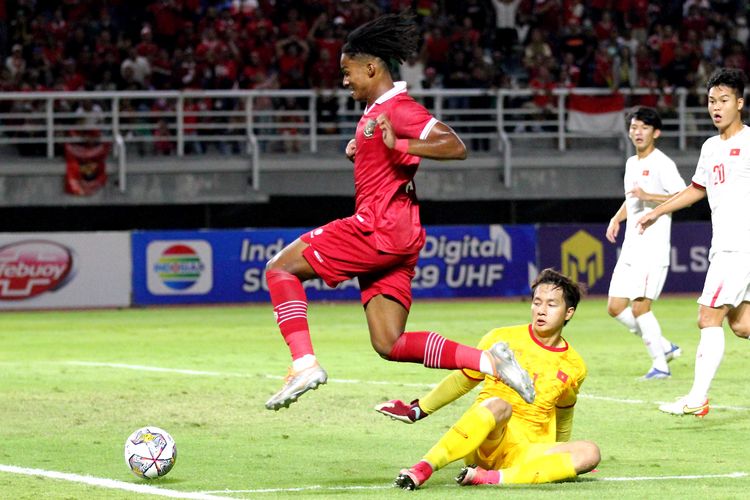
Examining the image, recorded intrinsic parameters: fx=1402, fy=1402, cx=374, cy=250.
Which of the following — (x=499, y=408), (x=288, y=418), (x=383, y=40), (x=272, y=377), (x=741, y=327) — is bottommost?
(x=272, y=377)

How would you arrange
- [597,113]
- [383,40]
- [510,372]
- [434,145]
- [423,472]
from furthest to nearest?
[597,113]
[383,40]
[434,145]
[510,372]
[423,472]

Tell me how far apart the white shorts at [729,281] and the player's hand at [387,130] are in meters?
3.28

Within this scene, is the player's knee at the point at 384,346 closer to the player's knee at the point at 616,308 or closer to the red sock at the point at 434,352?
the red sock at the point at 434,352

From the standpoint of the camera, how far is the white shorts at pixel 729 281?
9.89m

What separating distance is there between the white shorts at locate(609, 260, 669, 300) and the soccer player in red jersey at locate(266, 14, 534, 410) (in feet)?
18.5

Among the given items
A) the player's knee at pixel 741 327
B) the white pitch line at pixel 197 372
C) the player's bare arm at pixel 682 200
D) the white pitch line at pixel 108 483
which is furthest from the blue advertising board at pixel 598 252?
the white pitch line at pixel 108 483

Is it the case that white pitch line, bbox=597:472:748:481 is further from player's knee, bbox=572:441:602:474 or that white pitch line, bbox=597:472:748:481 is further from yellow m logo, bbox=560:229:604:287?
yellow m logo, bbox=560:229:604:287

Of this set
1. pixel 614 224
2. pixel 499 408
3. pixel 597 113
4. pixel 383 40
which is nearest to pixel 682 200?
pixel 614 224

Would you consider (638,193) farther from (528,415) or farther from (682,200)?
(528,415)

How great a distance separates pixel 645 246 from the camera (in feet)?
43.4

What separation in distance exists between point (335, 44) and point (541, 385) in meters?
20.8

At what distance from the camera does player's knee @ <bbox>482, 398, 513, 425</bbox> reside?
284 inches

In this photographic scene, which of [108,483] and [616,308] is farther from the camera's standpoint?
[616,308]

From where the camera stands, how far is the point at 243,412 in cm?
1112
